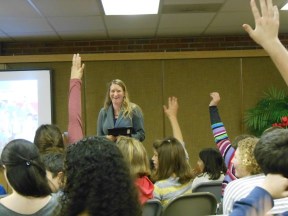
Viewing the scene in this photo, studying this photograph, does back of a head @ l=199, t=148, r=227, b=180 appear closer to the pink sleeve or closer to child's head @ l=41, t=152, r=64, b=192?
the pink sleeve

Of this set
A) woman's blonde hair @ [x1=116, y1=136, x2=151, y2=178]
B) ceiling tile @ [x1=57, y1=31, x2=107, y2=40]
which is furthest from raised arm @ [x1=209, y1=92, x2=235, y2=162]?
ceiling tile @ [x1=57, y1=31, x2=107, y2=40]

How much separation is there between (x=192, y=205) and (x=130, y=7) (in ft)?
10.5

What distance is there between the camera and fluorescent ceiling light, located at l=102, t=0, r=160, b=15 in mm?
4844

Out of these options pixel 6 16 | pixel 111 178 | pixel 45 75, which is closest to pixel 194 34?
pixel 45 75

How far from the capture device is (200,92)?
592 cm

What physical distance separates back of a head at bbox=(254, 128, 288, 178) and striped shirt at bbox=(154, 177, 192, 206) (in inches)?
63.3

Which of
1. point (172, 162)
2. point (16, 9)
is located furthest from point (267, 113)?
point (16, 9)

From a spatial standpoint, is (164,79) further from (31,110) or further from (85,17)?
(31,110)

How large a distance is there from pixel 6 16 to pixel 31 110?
4.33 feet

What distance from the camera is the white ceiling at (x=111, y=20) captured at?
4.93 meters

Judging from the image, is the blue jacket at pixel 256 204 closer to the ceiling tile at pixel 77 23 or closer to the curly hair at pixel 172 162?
the curly hair at pixel 172 162

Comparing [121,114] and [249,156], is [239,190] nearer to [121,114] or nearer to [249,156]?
[249,156]

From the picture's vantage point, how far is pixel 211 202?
2.50m

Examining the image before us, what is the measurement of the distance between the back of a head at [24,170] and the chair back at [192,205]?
0.91 m
